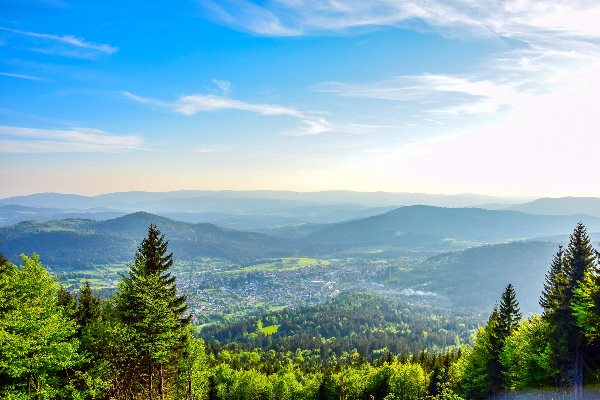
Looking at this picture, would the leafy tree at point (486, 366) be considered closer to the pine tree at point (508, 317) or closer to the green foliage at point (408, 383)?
the pine tree at point (508, 317)

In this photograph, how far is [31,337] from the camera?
21.2 metres

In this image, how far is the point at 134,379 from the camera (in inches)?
1123

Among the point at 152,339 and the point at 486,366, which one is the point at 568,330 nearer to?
the point at 486,366

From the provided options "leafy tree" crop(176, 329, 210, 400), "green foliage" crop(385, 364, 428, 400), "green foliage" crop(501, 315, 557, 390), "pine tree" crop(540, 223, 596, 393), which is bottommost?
"green foliage" crop(385, 364, 428, 400)

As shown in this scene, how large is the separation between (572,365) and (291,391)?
5271 cm

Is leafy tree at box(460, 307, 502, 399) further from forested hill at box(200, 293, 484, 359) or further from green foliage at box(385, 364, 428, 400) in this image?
forested hill at box(200, 293, 484, 359)

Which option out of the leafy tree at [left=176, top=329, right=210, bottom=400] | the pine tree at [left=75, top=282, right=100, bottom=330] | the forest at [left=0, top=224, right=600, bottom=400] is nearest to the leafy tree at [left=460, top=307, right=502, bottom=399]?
the forest at [left=0, top=224, right=600, bottom=400]

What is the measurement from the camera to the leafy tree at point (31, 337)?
2028cm

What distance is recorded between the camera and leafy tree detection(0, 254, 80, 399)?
66.5 ft

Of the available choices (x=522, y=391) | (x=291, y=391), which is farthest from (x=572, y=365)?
(x=291, y=391)

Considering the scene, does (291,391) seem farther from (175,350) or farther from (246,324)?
(246,324)

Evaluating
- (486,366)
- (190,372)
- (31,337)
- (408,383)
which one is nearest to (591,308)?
(486,366)

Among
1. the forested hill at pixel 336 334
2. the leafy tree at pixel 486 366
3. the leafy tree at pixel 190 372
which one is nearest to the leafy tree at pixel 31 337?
the leafy tree at pixel 190 372

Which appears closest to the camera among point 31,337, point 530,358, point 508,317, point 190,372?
point 31,337
